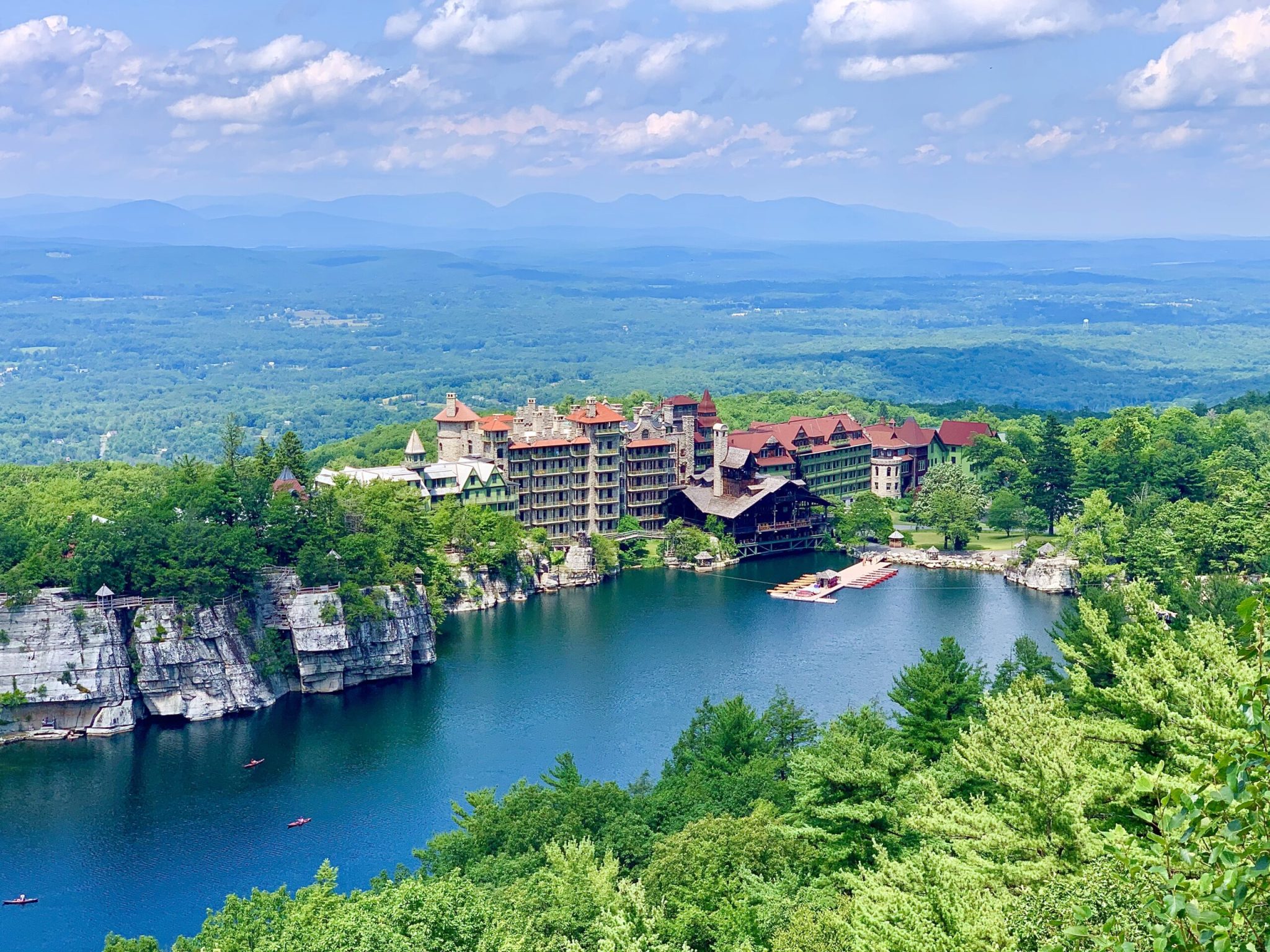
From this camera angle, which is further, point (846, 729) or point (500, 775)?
point (500, 775)

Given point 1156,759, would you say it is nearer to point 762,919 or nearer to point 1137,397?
point 762,919

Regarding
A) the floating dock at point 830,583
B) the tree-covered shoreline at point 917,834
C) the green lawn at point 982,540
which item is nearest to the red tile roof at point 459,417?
the floating dock at point 830,583

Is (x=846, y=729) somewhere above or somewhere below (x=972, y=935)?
below

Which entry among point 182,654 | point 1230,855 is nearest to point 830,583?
point 182,654

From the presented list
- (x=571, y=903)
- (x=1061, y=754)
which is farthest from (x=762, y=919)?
(x=1061, y=754)

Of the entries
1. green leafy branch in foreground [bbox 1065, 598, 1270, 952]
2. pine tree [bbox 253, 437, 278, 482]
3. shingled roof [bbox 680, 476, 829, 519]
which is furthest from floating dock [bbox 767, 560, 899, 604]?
green leafy branch in foreground [bbox 1065, 598, 1270, 952]

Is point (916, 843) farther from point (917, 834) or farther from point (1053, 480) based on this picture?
point (1053, 480)

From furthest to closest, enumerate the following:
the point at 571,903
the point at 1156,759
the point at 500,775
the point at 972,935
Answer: the point at 500,775, the point at 571,903, the point at 1156,759, the point at 972,935
